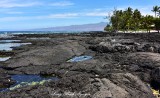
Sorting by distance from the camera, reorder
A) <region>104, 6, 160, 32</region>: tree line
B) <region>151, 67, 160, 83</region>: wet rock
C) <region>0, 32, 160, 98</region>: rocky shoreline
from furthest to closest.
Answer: <region>104, 6, 160, 32</region>: tree line, <region>151, 67, 160, 83</region>: wet rock, <region>0, 32, 160, 98</region>: rocky shoreline

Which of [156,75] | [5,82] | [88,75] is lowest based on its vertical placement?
[5,82]

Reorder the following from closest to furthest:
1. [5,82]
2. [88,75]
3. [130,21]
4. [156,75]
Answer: [88,75] → [156,75] → [5,82] → [130,21]

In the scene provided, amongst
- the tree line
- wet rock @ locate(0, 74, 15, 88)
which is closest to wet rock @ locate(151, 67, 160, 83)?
wet rock @ locate(0, 74, 15, 88)

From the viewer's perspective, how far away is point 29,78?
1198 inches

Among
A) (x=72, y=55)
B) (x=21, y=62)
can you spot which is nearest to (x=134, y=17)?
(x=72, y=55)

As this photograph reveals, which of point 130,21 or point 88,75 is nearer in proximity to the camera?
point 88,75

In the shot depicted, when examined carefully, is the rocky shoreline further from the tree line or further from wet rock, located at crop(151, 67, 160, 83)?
the tree line

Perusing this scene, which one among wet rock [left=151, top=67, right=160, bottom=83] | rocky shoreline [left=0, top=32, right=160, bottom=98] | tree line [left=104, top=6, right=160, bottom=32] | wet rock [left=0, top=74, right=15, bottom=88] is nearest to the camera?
rocky shoreline [left=0, top=32, right=160, bottom=98]

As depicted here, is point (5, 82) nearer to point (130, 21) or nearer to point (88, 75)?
point (88, 75)

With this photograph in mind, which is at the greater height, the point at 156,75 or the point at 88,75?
the point at 88,75

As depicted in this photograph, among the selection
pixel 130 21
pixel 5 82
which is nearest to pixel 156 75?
pixel 5 82

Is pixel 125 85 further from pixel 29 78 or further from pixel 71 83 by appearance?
pixel 29 78

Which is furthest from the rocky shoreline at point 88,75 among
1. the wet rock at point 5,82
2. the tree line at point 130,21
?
the tree line at point 130,21

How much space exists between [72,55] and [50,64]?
9.70 metres
